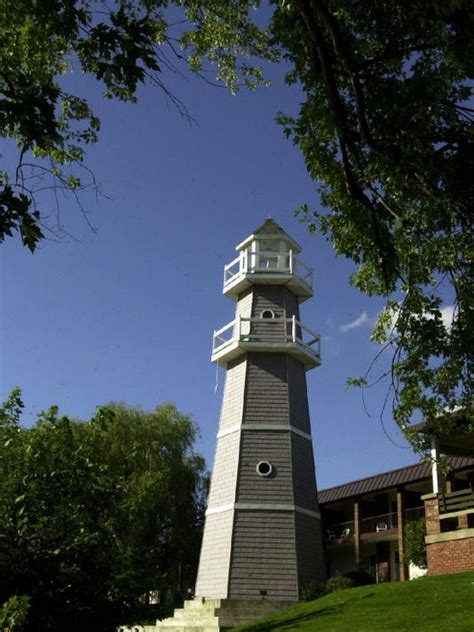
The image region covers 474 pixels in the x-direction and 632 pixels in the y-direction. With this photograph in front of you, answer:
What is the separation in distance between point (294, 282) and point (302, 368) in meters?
3.26

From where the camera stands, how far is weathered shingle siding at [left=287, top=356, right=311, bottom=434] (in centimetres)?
2589

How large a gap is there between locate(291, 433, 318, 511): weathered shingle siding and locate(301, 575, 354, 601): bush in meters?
2.61

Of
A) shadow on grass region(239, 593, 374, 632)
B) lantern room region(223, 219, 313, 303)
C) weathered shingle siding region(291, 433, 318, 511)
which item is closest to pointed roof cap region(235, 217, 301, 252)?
lantern room region(223, 219, 313, 303)

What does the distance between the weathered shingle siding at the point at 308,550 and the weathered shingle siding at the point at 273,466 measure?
1006 millimetres

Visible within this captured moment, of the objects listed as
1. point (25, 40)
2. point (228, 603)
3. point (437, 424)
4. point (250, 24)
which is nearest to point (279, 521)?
point (228, 603)

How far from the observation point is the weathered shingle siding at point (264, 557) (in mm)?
22859

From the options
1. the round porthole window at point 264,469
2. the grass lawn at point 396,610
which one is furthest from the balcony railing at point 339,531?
the grass lawn at point 396,610

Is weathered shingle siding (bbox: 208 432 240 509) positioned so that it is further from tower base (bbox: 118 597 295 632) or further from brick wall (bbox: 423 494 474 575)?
brick wall (bbox: 423 494 474 575)

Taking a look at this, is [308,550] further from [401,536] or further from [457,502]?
[457,502]

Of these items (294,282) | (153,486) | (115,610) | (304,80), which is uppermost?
(294,282)

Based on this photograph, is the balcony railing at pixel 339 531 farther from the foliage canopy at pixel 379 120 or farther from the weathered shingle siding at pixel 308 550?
the foliage canopy at pixel 379 120

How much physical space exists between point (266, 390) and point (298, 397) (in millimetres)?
1394

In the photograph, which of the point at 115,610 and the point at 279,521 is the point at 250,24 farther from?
the point at 279,521

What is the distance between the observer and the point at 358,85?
21.1ft
